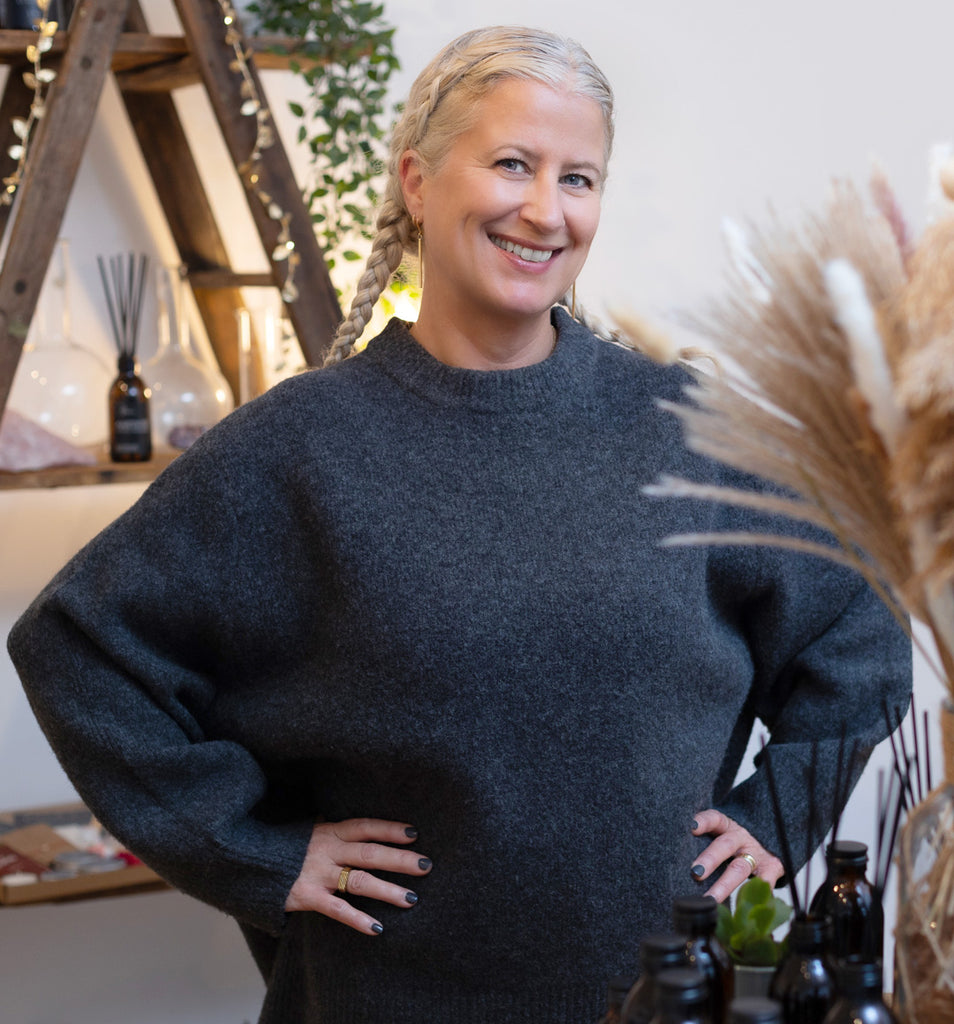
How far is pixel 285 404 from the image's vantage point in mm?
1405

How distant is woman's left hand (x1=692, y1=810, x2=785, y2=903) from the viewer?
1438 mm

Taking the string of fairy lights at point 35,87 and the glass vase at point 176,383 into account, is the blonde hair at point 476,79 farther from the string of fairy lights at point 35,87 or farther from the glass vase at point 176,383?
the glass vase at point 176,383

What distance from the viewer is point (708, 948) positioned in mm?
799

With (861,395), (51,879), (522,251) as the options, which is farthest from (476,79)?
(51,879)

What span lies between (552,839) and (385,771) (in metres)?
0.18

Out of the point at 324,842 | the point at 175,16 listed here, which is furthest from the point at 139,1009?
the point at 175,16

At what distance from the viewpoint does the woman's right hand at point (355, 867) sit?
4.47ft

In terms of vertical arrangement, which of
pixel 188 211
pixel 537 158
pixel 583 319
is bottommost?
pixel 583 319

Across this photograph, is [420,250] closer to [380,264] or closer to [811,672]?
[380,264]

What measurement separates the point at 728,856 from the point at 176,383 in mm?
1256

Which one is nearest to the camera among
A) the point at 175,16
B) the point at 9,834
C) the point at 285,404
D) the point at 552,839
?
the point at 552,839

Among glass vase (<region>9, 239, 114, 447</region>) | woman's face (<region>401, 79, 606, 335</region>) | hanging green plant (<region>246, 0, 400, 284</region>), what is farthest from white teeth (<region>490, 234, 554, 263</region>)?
glass vase (<region>9, 239, 114, 447</region>)

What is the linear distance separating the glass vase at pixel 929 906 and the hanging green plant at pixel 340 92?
168 cm

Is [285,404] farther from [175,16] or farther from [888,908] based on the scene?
[888,908]
